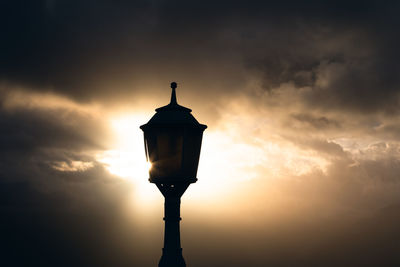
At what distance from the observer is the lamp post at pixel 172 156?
6.90 meters

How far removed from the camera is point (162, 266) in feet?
23.3

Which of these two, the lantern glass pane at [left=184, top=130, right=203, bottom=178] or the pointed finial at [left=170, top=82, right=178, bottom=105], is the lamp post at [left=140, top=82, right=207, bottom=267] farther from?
the pointed finial at [left=170, top=82, right=178, bottom=105]

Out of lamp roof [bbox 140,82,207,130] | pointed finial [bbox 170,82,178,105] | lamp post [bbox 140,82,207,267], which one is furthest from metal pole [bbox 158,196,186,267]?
pointed finial [bbox 170,82,178,105]

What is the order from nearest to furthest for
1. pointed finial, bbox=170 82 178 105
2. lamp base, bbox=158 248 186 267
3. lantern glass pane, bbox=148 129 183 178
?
lantern glass pane, bbox=148 129 183 178 → lamp base, bbox=158 248 186 267 → pointed finial, bbox=170 82 178 105

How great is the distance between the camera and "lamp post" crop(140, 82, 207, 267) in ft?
22.6

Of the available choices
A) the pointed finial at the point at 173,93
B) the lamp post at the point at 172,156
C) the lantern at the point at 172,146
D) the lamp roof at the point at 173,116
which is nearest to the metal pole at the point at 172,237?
the lamp post at the point at 172,156

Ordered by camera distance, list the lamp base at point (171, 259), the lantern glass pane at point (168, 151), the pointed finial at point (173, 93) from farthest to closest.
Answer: the pointed finial at point (173, 93), the lamp base at point (171, 259), the lantern glass pane at point (168, 151)

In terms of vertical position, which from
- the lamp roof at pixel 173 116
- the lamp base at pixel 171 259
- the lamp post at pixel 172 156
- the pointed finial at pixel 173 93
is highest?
the pointed finial at pixel 173 93

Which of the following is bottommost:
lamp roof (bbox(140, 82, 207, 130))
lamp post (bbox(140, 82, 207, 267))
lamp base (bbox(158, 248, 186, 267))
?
lamp base (bbox(158, 248, 186, 267))

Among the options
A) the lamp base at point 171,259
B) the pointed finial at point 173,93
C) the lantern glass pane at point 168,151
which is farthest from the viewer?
the pointed finial at point 173,93

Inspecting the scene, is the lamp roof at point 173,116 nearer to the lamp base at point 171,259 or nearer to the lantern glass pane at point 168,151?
the lantern glass pane at point 168,151

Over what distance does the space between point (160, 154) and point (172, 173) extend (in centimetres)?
45

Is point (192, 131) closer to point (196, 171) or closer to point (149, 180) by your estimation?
point (196, 171)

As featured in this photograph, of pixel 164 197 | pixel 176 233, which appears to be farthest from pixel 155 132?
pixel 176 233
